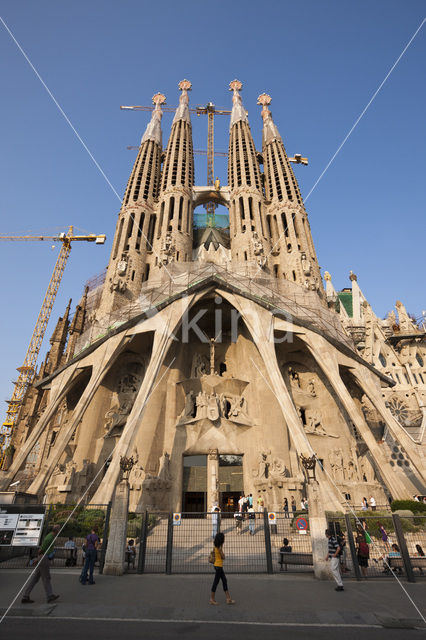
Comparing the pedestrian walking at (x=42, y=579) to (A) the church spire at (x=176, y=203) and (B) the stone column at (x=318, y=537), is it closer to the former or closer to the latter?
(B) the stone column at (x=318, y=537)

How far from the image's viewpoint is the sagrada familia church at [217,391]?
20.5 m

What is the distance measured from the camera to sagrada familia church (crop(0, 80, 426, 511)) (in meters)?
20.5

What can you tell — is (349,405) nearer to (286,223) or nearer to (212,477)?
(212,477)

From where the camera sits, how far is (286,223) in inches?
1401

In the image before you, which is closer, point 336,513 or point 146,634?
point 146,634

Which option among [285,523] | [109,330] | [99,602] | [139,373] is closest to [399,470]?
[285,523]

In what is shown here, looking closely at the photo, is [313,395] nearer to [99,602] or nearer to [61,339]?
[99,602]

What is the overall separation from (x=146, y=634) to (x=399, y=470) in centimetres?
2527

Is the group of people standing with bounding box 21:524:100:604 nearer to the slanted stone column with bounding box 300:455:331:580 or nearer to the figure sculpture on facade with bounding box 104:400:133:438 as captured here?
the slanted stone column with bounding box 300:455:331:580

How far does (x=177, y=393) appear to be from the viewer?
25.2 meters

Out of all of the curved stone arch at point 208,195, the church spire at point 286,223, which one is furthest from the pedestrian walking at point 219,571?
the curved stone arch at point 208,195

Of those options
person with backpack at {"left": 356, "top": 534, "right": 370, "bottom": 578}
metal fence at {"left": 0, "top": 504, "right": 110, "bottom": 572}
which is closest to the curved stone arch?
metal fence at {"left": 0, "top": 504, "right": 110, "bottom": 572}

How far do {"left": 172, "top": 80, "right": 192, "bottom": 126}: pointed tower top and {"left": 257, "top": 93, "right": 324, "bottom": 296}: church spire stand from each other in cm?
1157

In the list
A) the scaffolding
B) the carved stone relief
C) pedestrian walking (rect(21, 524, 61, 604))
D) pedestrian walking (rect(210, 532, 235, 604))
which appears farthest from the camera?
the scaffolding
